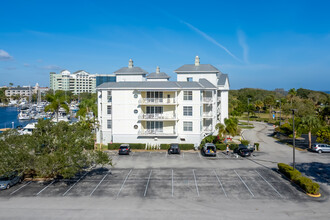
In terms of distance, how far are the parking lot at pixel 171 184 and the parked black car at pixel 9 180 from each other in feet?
1.64

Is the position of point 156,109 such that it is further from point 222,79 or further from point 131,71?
point 222,79

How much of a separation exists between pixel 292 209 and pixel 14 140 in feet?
81.5

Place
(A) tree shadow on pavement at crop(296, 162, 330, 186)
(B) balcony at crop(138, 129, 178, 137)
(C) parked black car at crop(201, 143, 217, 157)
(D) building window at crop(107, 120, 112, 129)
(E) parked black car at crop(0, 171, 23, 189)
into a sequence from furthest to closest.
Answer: (D) building window at crop(107, 120, 112, 129), (B) balcony at crop(138, 129, 178, 137), (C) parked black car at crop(201, 143, 217, 157), (A) tree shadow on pavement at crop(296, 162, 330, 186), (E) parked black car at crop(0, 171, 23, 189)

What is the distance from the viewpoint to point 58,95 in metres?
45.2

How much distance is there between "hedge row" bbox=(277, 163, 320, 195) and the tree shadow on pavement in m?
2.79

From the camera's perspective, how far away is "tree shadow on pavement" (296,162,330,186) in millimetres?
26964

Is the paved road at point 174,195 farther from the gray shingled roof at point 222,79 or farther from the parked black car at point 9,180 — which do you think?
the gray shingled roof at point 222,79

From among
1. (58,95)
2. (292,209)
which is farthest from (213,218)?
(58,95)

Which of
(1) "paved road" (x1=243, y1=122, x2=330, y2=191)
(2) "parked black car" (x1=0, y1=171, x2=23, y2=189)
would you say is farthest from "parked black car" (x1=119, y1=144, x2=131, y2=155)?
(1) "paved road" (x1=243, y1=122, x2=330, y2=191)

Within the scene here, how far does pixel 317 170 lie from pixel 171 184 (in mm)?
17666

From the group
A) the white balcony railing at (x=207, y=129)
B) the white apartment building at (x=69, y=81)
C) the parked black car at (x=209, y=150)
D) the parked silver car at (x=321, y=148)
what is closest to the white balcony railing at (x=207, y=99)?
the white balcony railing at (x=207, y=129)

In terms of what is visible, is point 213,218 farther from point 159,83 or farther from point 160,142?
point 159,83

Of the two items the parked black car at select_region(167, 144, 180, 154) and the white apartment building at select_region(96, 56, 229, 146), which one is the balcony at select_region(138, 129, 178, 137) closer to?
the white apartment building at select_region(96, 56, 229, 146)

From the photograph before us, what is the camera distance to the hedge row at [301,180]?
22.3m
